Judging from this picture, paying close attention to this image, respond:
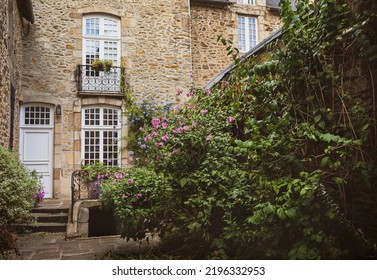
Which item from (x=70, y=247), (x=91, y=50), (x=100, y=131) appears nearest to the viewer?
(x=70, y=247)

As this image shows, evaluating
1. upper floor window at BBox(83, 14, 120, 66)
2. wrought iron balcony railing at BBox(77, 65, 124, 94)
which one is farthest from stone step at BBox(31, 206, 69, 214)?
upper floor window at BBox(83, 14, 120, 66)

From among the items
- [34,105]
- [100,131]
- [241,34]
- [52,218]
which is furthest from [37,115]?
[241,34]

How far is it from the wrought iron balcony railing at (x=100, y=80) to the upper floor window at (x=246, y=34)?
14.5 ft

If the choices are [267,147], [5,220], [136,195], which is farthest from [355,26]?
[5,220]

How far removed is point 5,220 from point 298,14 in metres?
4.72

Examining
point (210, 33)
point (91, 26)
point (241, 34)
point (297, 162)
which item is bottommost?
point (297, 162)

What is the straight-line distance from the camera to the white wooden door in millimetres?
9703

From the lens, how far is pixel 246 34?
1254 cm

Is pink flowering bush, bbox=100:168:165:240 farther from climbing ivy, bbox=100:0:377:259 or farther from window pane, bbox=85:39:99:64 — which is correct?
window pane, bbox=85:39:99:64

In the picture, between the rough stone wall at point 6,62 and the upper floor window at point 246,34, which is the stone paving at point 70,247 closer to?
the rough stone wall at point 6,62

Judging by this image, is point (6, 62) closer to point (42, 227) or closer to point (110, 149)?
point (42, 227)

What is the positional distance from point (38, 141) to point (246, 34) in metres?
7.56

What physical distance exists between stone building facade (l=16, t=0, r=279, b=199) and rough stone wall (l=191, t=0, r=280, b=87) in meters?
0.05

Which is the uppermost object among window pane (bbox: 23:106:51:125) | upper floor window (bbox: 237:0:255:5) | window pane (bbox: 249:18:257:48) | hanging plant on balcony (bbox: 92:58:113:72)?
upper floor window (bbox: 237:0:255:5)
